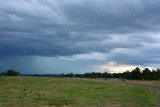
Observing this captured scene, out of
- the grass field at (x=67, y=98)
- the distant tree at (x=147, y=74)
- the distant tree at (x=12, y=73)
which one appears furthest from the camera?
the distant tree at (x=147, y=74)

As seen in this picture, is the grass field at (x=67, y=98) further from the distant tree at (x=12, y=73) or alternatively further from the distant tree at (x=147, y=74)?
the distant tree at (x=147, y=74)

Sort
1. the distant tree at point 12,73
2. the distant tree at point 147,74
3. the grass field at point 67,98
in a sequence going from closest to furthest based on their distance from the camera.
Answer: the grass field at point 67,98, the distant tree at point 12,73, the distant tree at point 147,74

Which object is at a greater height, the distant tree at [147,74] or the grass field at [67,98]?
the distant tree at [147,74]

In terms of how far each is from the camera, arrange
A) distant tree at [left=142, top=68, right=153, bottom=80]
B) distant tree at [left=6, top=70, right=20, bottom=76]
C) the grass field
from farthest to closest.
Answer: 1. distant tree at [left=142, top=68, right=153, bottom=80]
2. distant tree at [left=6, top=70, right=20, bottom=76]
3. the grass field

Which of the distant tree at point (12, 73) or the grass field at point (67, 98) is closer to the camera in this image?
the grass field at point (67, 98)

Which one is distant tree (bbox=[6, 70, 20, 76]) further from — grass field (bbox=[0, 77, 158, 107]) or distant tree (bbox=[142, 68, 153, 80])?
grass field (bbox=[0, 77, 158, 107])

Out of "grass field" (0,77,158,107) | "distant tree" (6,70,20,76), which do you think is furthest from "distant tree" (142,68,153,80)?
"grass field" (0,77,158,107)

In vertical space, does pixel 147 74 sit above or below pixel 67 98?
above

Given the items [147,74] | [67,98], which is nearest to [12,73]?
[147,74]

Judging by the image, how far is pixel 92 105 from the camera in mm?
32344

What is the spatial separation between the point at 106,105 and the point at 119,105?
1.26 metres

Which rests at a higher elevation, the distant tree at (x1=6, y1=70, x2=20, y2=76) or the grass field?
the distant tree at (x1=6, y1=70, x2=20, y2=76)

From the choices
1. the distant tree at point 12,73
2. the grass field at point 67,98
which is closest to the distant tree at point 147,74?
the distant tree at point 12,73

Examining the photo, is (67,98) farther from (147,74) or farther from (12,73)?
(147,74)
